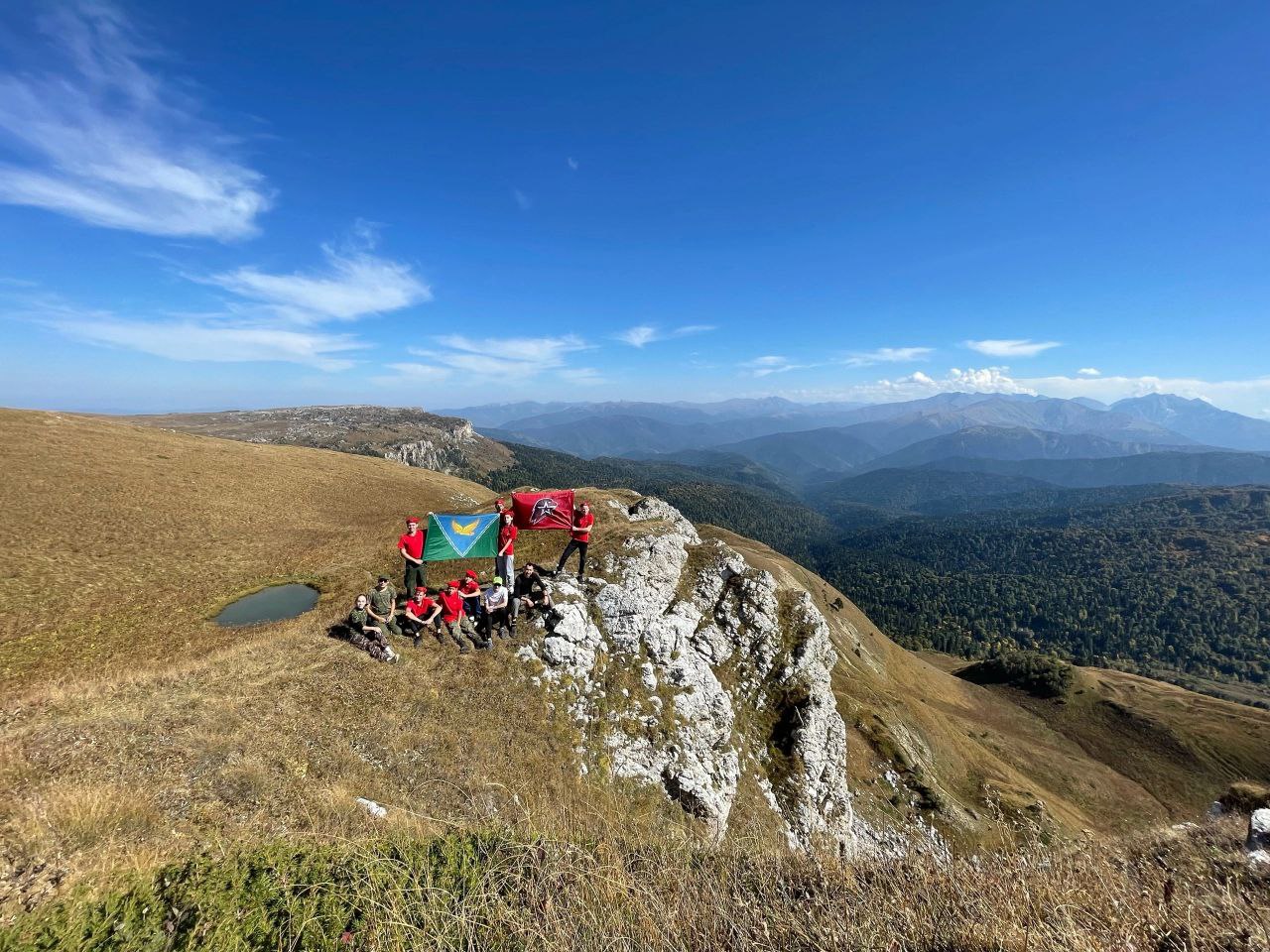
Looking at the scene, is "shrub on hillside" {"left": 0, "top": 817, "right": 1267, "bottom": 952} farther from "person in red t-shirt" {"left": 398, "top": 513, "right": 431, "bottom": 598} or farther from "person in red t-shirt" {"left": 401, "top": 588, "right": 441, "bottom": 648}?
"person in red t-shirt" {"left": 401, "top": 588, "right": 441, "bottom": 648}

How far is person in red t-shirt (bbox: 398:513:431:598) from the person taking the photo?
19.2m

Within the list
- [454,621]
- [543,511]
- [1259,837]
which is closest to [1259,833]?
[1259,837]

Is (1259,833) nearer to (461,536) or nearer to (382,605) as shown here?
(382,605)

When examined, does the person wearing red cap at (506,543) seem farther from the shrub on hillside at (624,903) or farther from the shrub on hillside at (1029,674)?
the shrub on hillside at (1029,674)

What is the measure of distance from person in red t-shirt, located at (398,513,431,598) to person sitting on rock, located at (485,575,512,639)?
2.98 metres

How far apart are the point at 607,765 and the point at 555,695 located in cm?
366

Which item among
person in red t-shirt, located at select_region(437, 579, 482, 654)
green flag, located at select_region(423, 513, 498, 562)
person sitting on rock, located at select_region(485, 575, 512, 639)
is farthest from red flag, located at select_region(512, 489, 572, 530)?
person in red t-shirt, located at select_region(437, 579, 482, 654)

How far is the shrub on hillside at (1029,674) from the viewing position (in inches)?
3942

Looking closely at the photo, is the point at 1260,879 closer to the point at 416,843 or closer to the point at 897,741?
the point at 416,843

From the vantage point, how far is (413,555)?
1941 centimetres

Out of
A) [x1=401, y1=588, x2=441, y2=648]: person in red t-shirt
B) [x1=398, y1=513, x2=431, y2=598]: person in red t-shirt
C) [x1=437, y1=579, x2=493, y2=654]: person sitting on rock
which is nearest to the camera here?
[x1=398, y1=513, x2=431, y2=598]: person in red t-shirt

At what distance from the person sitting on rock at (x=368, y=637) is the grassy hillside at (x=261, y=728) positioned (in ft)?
1.48

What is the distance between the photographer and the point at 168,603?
20.4 metres

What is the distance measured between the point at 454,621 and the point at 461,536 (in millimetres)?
3824
